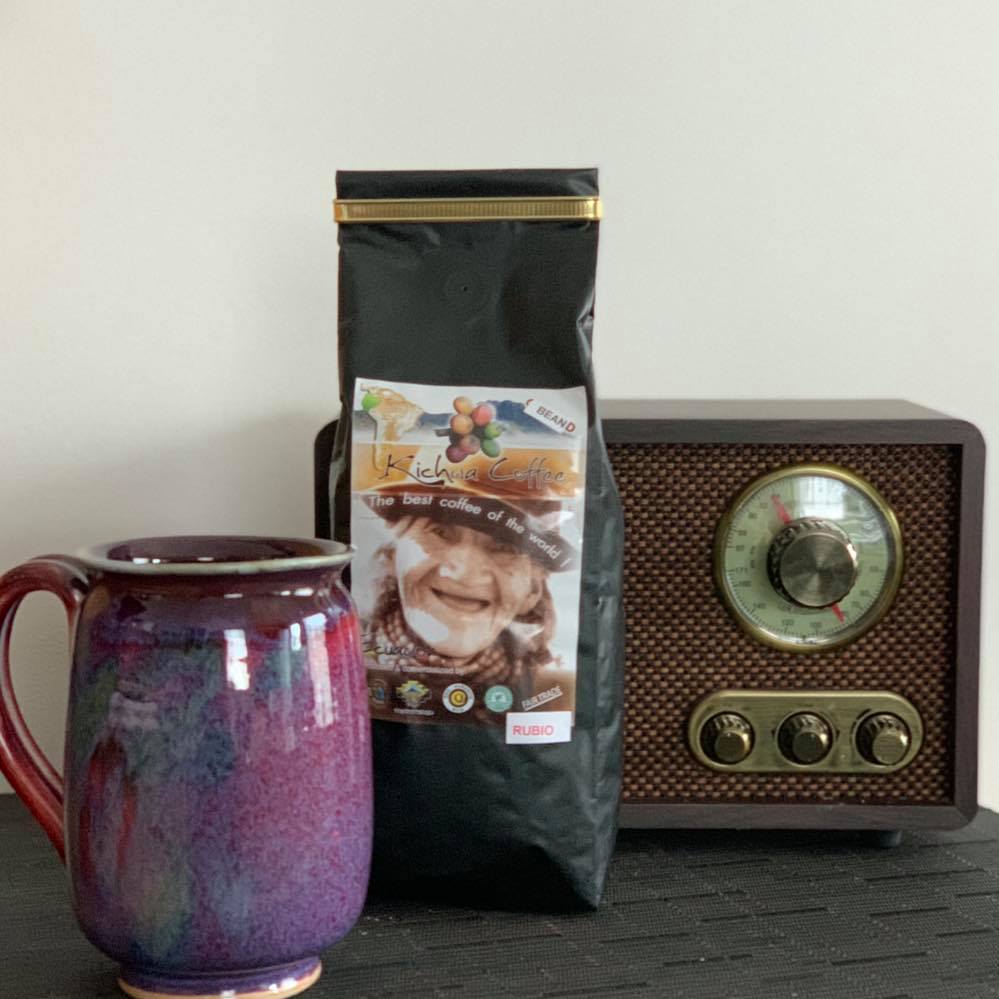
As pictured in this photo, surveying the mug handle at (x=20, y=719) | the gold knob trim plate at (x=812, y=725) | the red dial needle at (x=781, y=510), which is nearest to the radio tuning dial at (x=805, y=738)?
the gold knob trim plate at (x=812, y=725)

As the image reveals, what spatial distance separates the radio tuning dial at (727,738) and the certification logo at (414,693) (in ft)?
0.65

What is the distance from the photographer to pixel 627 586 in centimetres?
83

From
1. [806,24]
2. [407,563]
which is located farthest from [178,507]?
[806,24]

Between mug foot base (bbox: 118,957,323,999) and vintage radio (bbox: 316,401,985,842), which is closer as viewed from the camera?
mug foot base (bbox: 118,957,323,999)

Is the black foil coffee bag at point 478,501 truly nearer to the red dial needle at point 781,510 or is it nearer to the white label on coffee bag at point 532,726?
the white label on coffee bag at point 532,726

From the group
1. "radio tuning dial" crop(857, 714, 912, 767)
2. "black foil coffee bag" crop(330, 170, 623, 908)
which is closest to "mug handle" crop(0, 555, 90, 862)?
"black foil coffee bag" crop(330, 170, 623, 908)

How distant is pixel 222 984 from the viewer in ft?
2.01

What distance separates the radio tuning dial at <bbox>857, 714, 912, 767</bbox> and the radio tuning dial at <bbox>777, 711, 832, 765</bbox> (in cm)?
2

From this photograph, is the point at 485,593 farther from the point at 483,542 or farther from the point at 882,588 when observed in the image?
the point at 882,588

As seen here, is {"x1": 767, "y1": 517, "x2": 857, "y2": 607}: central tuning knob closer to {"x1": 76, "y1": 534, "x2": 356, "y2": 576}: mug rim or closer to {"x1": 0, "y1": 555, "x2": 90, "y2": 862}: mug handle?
{"x1": 76, "y1": 534, "x2": 356, "y2": 576}: mug rim

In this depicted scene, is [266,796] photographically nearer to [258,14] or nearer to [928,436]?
[928,436]

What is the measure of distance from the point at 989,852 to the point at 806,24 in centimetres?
58

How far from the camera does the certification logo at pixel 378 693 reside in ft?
2.40

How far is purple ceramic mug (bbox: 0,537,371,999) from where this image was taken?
0.59 metres
